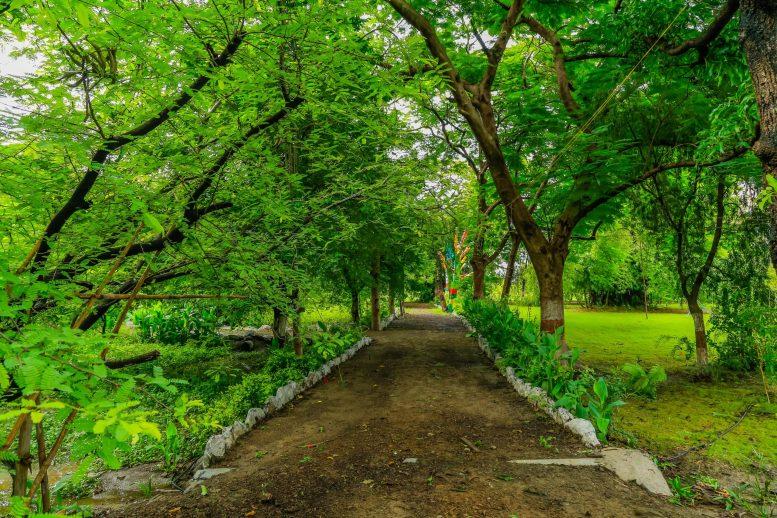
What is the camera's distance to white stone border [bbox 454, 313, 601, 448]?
4.18m

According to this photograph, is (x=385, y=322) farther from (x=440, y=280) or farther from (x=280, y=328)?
(x=440, y=280)

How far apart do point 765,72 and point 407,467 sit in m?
4.26

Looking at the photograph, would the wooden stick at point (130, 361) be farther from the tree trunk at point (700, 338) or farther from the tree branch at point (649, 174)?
the tree trunk at point (700, 338)

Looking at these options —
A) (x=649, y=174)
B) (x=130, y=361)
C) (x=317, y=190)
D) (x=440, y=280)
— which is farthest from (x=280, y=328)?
(x=440, y=280)

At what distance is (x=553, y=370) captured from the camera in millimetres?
5480

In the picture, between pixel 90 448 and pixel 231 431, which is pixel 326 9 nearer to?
pixel 90 448

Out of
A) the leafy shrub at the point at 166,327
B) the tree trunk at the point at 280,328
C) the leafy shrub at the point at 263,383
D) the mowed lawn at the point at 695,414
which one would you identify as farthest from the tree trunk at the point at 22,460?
the leafy shrub at the point at 166,327

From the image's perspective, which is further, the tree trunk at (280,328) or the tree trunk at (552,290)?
the tree trunk at (280,328)

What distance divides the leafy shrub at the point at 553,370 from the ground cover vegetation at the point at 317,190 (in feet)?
0.17

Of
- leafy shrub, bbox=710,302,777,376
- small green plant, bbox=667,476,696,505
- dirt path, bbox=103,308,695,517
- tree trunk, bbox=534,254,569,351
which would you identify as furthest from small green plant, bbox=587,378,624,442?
leafy shrub, bbox=710,302,777,376

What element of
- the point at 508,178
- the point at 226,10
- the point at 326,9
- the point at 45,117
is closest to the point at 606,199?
the point at 508,178

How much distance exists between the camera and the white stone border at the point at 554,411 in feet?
13.7

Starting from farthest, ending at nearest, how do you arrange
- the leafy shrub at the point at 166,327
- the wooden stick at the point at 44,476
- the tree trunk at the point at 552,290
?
the leafy shrub at the point at 166,327 → the tree trunk at the point at 552,290 → the wooden stick at the point at 44,476

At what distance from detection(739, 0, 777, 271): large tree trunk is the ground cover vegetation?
0.04 feet
